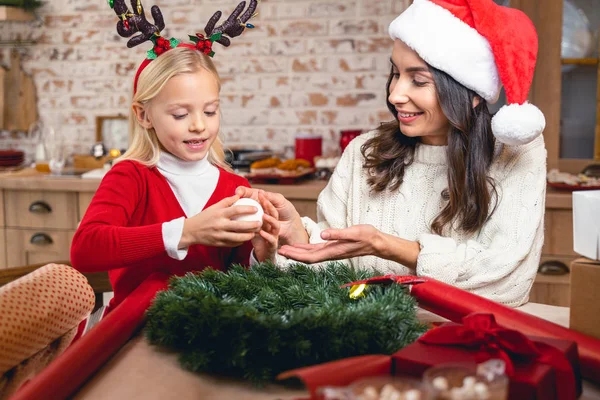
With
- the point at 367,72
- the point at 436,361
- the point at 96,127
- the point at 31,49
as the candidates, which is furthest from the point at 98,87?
the point at 436,361

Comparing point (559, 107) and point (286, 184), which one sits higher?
point (559, 107)

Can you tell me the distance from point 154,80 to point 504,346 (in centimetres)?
Result: 101

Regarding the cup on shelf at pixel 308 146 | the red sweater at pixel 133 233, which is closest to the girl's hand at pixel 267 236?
the red sweater at pixel 133 233

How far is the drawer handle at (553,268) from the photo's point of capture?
111 inches

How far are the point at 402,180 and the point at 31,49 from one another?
2787 mm

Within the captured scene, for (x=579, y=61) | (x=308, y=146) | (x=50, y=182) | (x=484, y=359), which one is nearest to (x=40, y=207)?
(x=50, y=182)

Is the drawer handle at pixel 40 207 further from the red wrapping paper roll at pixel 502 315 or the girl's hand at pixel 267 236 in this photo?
the red wrapping paper roll at pixel 502 315

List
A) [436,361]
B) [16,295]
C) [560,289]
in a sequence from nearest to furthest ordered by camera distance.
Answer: [436,361]
[16,295]
[560,289]

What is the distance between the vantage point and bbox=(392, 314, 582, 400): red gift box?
76 cm

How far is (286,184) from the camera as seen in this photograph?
2.99 metres

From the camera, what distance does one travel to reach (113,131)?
3711 millimetres

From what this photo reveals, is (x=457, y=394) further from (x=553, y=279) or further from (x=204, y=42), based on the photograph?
(x=553, y=279)

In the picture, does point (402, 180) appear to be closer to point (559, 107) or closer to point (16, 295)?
point (16, 295)

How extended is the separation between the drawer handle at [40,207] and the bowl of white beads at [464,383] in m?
2.94
